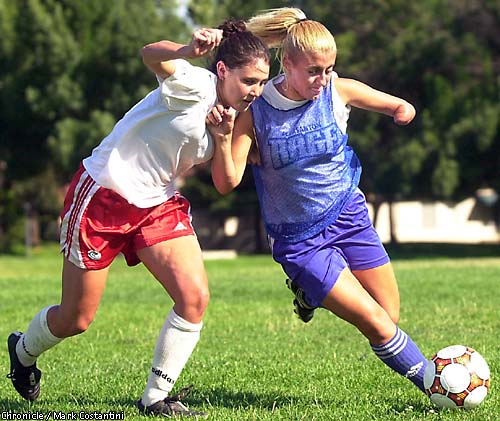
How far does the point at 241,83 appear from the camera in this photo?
190 inches

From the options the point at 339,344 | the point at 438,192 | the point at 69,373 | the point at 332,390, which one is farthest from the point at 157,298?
the point at 438,192

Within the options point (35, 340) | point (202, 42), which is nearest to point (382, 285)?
point (202, 42)

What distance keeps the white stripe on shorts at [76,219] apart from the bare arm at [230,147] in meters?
0.66

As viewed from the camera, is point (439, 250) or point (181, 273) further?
point (439, 250)

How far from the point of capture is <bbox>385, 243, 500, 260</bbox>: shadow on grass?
33.2 m

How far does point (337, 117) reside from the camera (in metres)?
5.26

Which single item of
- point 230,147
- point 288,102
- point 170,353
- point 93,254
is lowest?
point 170,353

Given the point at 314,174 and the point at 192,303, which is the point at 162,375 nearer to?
the point at 192,303

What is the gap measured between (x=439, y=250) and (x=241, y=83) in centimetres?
3275

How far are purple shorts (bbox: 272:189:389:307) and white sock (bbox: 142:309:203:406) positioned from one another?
631mm

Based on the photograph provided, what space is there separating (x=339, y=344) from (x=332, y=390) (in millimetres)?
2139

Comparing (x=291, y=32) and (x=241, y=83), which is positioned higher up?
(x=291, y=32)

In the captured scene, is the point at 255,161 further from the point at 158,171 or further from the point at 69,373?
the point at 69,373

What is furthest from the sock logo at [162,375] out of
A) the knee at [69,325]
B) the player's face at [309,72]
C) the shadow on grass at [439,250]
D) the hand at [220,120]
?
the shadow on grass at [439,250]
